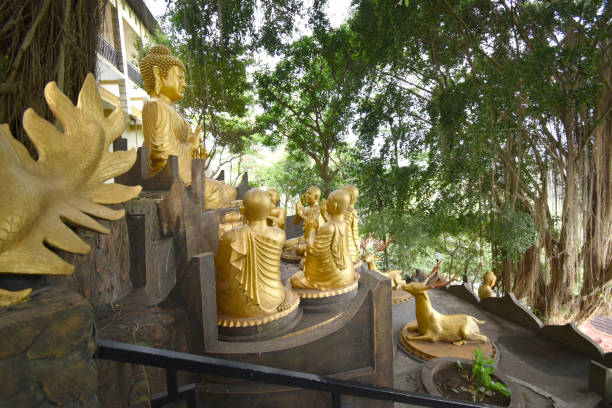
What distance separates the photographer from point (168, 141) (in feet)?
10.3

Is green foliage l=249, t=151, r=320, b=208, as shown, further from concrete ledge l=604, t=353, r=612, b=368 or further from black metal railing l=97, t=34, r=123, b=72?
concrete ledge l=604, t=353, r=612, b=368

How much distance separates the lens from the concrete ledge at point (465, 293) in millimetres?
4372

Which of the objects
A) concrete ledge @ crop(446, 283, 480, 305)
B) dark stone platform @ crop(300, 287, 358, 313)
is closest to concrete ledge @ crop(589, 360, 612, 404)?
concrete ledge @ crop(446, 283, 480, 305)

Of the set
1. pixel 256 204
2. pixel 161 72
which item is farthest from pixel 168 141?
pixel 256 204

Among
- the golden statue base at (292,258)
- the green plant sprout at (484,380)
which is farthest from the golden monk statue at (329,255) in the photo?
the golden statue base at (292,258)

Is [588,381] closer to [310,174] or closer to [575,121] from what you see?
[575,121]

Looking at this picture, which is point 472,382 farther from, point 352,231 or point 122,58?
point 122,58

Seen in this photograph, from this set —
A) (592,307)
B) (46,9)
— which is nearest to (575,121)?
(592,307)

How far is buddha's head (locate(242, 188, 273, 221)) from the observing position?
2.06 m

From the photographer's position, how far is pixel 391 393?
895mm

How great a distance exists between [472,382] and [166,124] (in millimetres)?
3734

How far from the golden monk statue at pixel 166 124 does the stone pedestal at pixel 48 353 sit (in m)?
2.56

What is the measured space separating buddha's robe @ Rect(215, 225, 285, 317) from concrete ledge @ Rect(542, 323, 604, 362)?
123 inches

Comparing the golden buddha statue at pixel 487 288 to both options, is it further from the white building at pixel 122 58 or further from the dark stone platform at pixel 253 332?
the white building at pixel 122 58
